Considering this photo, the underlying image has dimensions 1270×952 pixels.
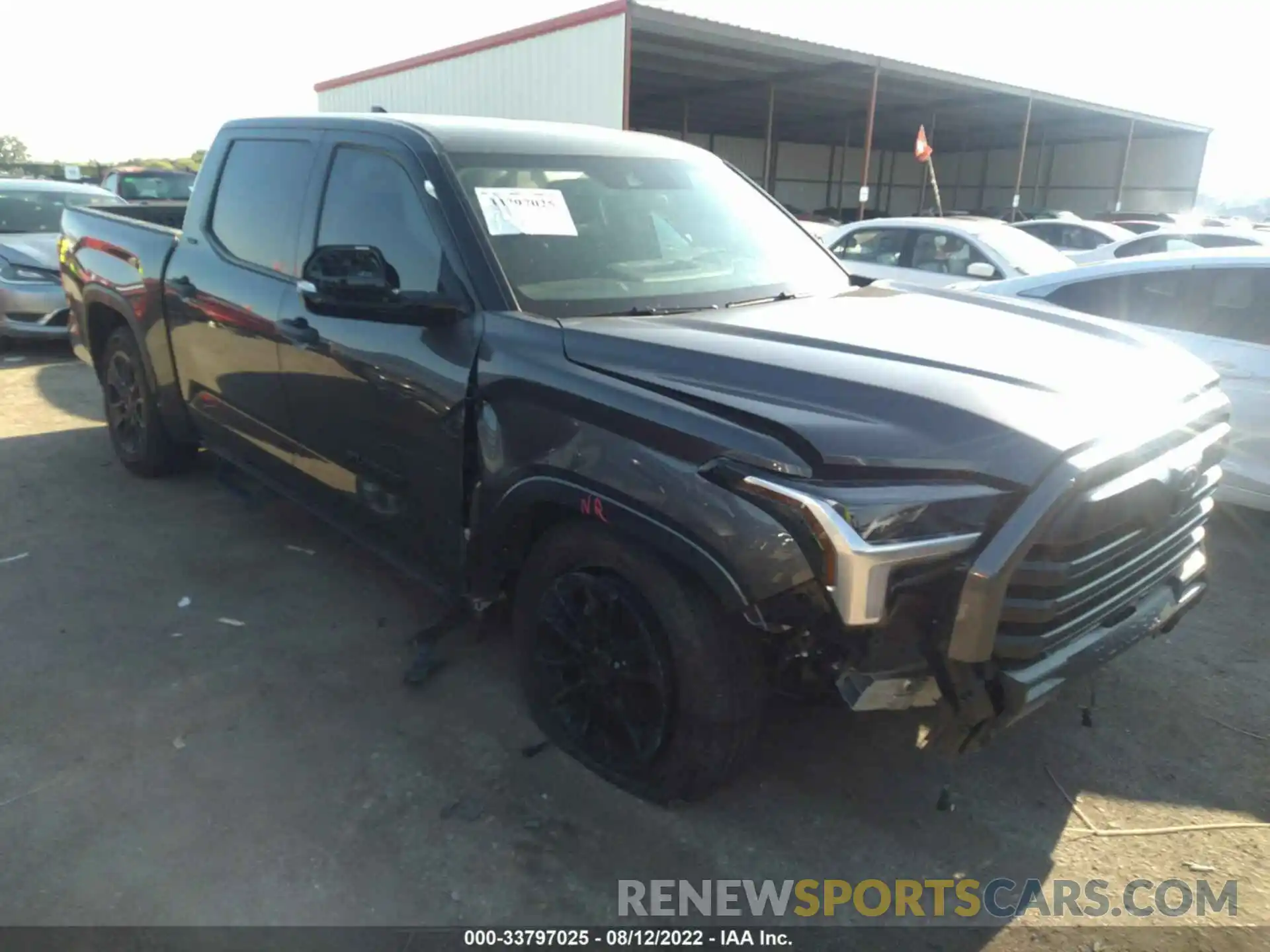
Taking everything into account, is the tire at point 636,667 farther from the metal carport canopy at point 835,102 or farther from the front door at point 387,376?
the metal carport canopy at point 835,102

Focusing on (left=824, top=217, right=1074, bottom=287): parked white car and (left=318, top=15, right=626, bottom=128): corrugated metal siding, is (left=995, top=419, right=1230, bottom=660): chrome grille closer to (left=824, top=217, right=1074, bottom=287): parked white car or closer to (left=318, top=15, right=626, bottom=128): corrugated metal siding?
(left=824, top=217, right=1074, bottom=287): parked white car

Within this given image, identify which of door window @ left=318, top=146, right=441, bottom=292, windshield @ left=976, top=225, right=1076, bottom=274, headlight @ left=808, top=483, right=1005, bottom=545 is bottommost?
windshield @ left=976, top=225, right=1076, bottom=274

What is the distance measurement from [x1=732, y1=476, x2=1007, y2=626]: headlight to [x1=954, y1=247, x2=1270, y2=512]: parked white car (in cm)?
307

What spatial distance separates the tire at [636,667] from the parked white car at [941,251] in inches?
257

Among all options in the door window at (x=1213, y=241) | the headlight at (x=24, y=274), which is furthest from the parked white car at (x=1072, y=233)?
the headlight at (x=24, y=274)

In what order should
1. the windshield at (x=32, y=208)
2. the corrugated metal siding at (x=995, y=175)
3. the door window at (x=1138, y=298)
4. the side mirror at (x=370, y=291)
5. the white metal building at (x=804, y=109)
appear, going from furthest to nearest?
the corrugated metal siding at (x=995, y=175)
the white metal building at (x=804, y=109)
the windshield at (x=32, y=208)
the door window at (x=1138, y=298)
the side mirror at (x=370, y=291)

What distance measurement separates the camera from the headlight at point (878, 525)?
215cm

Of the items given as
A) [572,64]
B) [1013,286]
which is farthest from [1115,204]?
[1013,286]

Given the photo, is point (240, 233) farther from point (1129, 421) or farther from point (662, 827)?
point (1129, 421)

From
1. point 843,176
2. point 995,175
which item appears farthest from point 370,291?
point 995,175

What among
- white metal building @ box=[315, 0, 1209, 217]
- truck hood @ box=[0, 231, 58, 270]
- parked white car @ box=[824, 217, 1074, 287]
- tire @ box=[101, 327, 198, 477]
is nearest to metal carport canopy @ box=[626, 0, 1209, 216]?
white metal building @ box=[315, 0, 1209, 217]

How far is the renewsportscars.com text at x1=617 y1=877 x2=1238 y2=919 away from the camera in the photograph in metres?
2.49

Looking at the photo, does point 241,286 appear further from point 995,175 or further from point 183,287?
point 995,175

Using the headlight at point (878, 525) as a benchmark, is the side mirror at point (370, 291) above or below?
above
